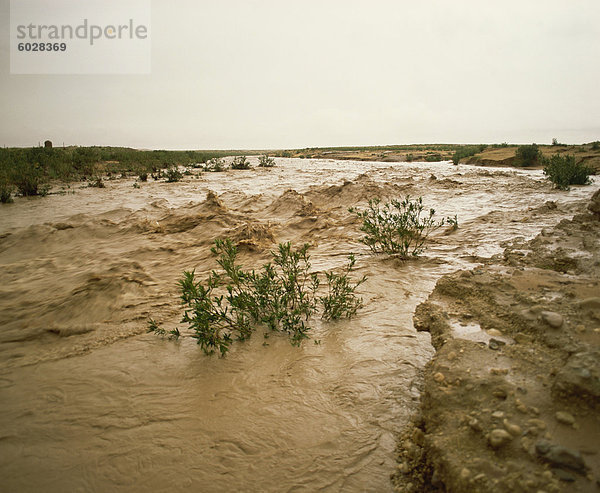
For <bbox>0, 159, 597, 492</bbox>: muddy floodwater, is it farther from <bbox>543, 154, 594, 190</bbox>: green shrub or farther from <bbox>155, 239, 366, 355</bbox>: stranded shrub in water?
<bbox>543, 154, 594, 190</bbox>: green shrub

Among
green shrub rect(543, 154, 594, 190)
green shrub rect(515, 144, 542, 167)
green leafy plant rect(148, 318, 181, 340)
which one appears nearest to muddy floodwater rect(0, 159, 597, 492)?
green leafy plant rect(148, 318, 181, 340)

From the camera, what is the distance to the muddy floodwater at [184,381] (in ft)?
5.73

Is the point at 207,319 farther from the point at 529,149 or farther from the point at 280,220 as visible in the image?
the point at 529,149

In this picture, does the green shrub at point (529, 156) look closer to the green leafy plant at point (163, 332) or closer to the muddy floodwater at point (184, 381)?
the muddy floodwater at point (184, 381)

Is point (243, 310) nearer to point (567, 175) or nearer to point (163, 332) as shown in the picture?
point (163, 332)

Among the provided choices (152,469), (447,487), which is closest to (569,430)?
(447,487)

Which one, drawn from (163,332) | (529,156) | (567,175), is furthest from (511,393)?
(529,156)

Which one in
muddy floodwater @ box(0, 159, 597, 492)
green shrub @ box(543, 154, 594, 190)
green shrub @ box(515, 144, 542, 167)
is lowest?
muddy floodwater @ box(0, 159, 597, 492)

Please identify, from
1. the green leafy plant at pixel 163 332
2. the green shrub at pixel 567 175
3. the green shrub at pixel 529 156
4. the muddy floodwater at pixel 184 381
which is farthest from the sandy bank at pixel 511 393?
the green shrub at pixel 529 156

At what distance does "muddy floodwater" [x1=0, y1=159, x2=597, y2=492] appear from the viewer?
175cm

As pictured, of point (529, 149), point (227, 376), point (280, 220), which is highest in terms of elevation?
point (529, 149)

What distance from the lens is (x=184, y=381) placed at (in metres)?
2.44

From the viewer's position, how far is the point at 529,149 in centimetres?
1634

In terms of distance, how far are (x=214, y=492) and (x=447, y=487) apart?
3.71 ft
